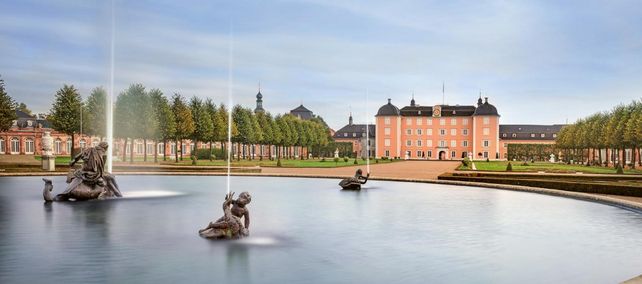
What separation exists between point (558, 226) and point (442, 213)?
3.35 meters

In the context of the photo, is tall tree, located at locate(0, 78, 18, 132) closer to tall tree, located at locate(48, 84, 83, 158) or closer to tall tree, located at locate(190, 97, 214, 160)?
tall tree, located at locate(48, 84, 83, 158)

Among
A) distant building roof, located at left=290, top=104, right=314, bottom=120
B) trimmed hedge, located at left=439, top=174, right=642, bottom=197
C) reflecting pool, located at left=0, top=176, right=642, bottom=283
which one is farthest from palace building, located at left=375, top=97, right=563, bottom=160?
reflecting pool, located at left=0, top=176, right=642, bottom=283

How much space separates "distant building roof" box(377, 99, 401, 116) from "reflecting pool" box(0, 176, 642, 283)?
95142 mm

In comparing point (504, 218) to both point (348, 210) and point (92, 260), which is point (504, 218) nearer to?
point (348, 210)

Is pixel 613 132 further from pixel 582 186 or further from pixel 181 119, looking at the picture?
pixel 181 119

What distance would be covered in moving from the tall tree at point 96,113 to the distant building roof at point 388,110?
68.9m

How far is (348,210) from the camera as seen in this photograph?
53.5 ft

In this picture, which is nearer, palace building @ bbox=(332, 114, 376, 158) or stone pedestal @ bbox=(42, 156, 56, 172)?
stone pedestal @ bbox=(42, 156, 56, 172)

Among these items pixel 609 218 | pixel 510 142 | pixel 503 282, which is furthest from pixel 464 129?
pixel 503 282

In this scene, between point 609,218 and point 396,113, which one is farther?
point 396,113

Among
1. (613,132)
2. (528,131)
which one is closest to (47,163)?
(613,132)

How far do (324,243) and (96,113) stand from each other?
168 feet

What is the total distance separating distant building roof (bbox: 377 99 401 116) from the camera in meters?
113

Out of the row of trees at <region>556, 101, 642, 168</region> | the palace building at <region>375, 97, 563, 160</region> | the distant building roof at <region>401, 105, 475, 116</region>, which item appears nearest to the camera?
the row of trees at <region>556, 101, 642, 168</region>
